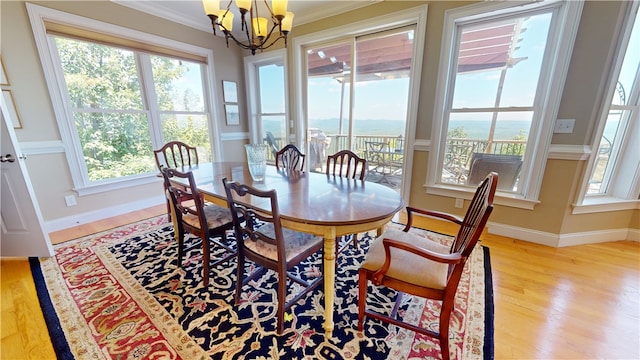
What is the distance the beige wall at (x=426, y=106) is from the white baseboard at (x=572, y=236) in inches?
2.0

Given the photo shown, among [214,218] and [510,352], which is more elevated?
Result: [214,218]

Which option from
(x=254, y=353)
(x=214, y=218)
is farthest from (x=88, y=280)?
(x=254, y=353)

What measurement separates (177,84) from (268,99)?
4.64 feet

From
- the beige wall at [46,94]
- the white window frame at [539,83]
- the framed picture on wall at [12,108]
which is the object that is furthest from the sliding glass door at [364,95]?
the framed picture on wall at [12,108]

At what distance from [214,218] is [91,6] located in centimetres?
287

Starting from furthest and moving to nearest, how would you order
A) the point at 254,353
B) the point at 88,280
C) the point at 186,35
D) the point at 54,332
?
the point at 186,35, the point at 88,280, the point at 54,332, the point at 254,353

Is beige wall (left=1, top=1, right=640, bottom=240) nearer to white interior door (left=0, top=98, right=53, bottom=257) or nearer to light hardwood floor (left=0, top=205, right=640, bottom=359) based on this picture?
light hardwood floor (left=0, top=205, right=640, bottom=359)

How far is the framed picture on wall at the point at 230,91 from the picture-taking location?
12.9 ft

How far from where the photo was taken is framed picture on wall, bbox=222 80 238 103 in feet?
12.9

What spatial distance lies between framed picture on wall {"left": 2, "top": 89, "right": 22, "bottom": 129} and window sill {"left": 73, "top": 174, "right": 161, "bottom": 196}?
2.61 feet

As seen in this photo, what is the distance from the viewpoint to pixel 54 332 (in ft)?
4.42

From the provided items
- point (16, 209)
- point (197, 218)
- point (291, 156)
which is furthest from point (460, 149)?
point (16, 209)

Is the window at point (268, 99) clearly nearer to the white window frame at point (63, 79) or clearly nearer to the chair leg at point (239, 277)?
the white window frame at point (63, 79)

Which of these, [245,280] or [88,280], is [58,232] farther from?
[245,280]
